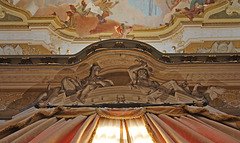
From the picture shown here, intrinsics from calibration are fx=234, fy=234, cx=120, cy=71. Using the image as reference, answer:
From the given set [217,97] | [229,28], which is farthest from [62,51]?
[229,28]

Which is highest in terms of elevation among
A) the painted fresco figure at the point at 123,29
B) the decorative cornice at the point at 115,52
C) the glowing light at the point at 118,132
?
Answer: the painted fresco figure at the point at 123,29

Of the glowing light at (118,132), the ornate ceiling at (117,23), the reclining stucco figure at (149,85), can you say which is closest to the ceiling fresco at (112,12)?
the ornate ceiling at (117,23)

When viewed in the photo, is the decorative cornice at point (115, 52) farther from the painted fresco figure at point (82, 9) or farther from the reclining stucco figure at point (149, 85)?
the painted fresco figure at point (82, 9)

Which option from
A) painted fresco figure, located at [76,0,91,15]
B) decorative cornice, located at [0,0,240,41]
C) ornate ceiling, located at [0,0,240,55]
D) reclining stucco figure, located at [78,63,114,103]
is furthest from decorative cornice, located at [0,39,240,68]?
painted fresco figure, located at [76,0,91,15]

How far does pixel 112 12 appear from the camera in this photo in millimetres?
7789

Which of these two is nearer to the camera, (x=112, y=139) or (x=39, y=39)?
(x=112, y=139)

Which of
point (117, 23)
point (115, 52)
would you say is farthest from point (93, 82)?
point (117, 23)

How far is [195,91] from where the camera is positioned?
5363 mm

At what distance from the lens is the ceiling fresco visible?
24.7ft

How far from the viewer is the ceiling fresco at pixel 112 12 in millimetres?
7531

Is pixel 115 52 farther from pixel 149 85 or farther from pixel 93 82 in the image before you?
pixel 149 85

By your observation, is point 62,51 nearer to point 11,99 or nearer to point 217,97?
point 11,99

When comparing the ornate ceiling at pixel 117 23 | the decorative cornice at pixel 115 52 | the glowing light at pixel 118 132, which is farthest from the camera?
the ornate ceiling at pixel 117 23

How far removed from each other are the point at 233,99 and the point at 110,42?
3.15 meters
